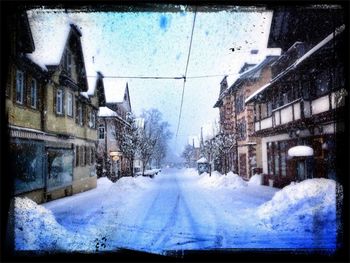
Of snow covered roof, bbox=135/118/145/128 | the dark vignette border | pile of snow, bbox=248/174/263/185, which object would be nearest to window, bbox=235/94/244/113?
pile of snow, bbox=248/174/263/185

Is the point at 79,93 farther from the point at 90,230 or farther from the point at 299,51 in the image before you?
the point at 299,51

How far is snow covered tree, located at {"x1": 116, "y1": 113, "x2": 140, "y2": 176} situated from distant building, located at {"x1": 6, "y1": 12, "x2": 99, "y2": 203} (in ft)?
11.2

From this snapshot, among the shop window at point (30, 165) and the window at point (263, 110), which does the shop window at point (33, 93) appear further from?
the window at point (263, 110)

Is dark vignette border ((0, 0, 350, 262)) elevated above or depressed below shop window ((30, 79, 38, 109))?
below

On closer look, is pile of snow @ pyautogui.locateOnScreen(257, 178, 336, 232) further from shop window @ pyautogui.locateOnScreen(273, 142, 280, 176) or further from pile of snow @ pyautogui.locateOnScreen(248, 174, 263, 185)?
pile of snow @ pyautogui.locateOnScreen(248, 174, 263, 185)

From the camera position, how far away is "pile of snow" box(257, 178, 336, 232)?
8866mm

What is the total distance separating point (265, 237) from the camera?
326 inches

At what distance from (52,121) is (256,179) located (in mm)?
14212

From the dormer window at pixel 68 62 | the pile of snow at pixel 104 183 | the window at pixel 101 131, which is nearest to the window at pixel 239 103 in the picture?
the window at pixel 101 131

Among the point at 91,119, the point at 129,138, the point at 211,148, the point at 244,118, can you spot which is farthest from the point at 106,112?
the point at 244,118

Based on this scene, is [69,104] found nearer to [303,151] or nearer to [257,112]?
[303,151]

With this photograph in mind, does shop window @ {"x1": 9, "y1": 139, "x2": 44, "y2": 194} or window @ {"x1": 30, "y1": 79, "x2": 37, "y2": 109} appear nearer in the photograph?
shop window @ {"x1": 9, "y1": 139, "x2": 44, "y2": 194}

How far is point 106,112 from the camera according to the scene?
17938 mm

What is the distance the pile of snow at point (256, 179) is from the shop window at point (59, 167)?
12.3 meters
